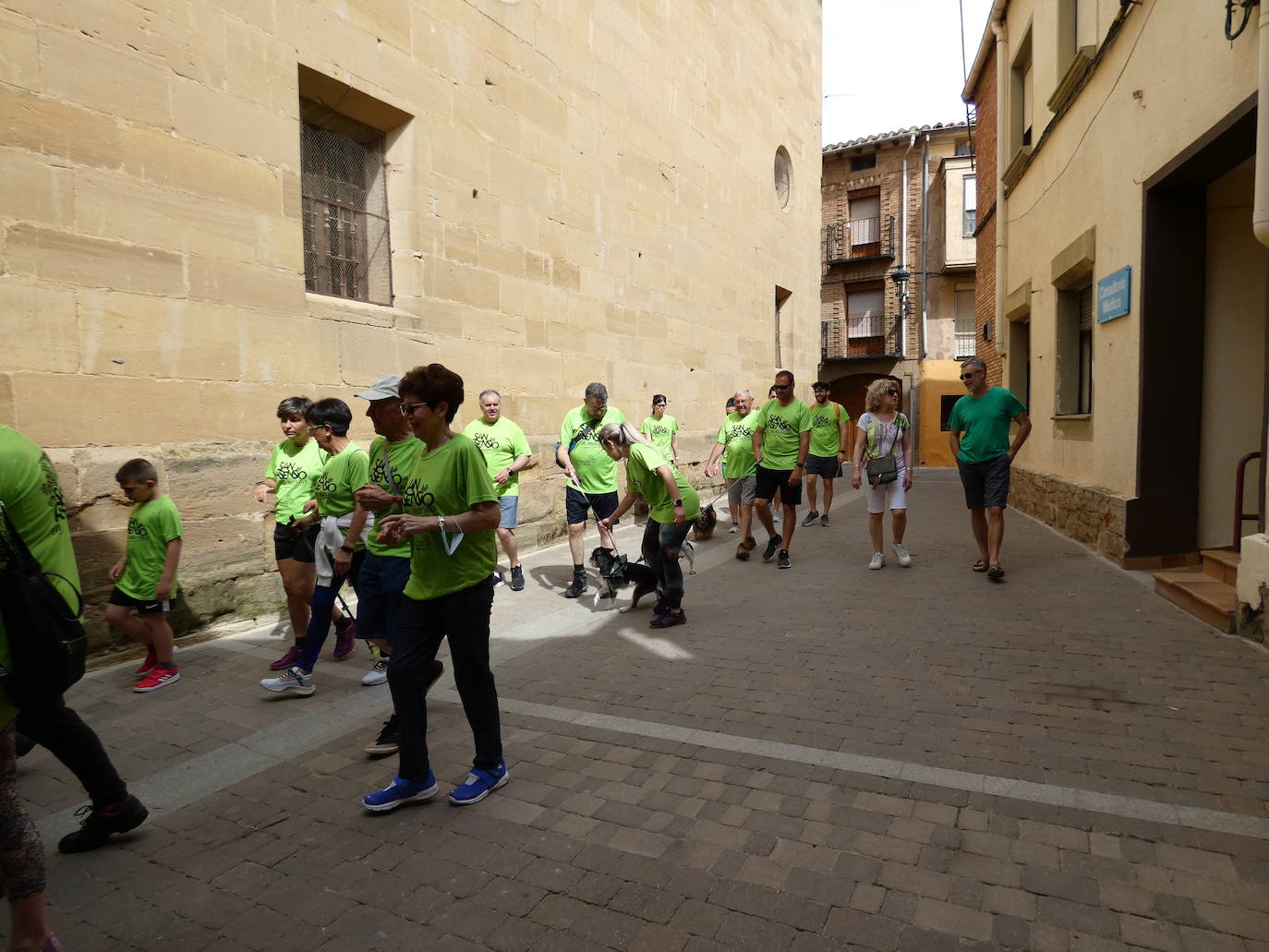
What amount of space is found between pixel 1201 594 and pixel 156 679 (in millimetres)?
6638

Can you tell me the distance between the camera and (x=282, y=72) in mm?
6242

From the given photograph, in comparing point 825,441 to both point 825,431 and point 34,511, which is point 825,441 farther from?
point 34,511

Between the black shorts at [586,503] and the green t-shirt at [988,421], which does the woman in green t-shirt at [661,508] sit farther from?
the green t-shirt at [988,421]

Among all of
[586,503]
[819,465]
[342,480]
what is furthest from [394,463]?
[819,465]

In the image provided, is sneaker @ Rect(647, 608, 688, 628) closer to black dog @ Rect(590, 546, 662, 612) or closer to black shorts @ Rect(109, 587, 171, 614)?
black dog @ Rect(590, 546, 662, 612)

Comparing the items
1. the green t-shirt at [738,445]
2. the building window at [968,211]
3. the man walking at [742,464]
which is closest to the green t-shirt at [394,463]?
the man walking at [742,464]

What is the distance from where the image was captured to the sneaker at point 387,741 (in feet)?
12.0

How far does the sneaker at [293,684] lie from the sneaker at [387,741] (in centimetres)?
96

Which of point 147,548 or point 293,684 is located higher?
point 147,548

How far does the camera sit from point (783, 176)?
16.8 metres

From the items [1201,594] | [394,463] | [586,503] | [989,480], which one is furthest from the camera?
[586,503]

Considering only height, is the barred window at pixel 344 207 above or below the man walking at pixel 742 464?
above

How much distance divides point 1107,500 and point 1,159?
28.7 ft

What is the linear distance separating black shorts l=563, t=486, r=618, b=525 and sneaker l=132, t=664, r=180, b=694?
3.34 metres
